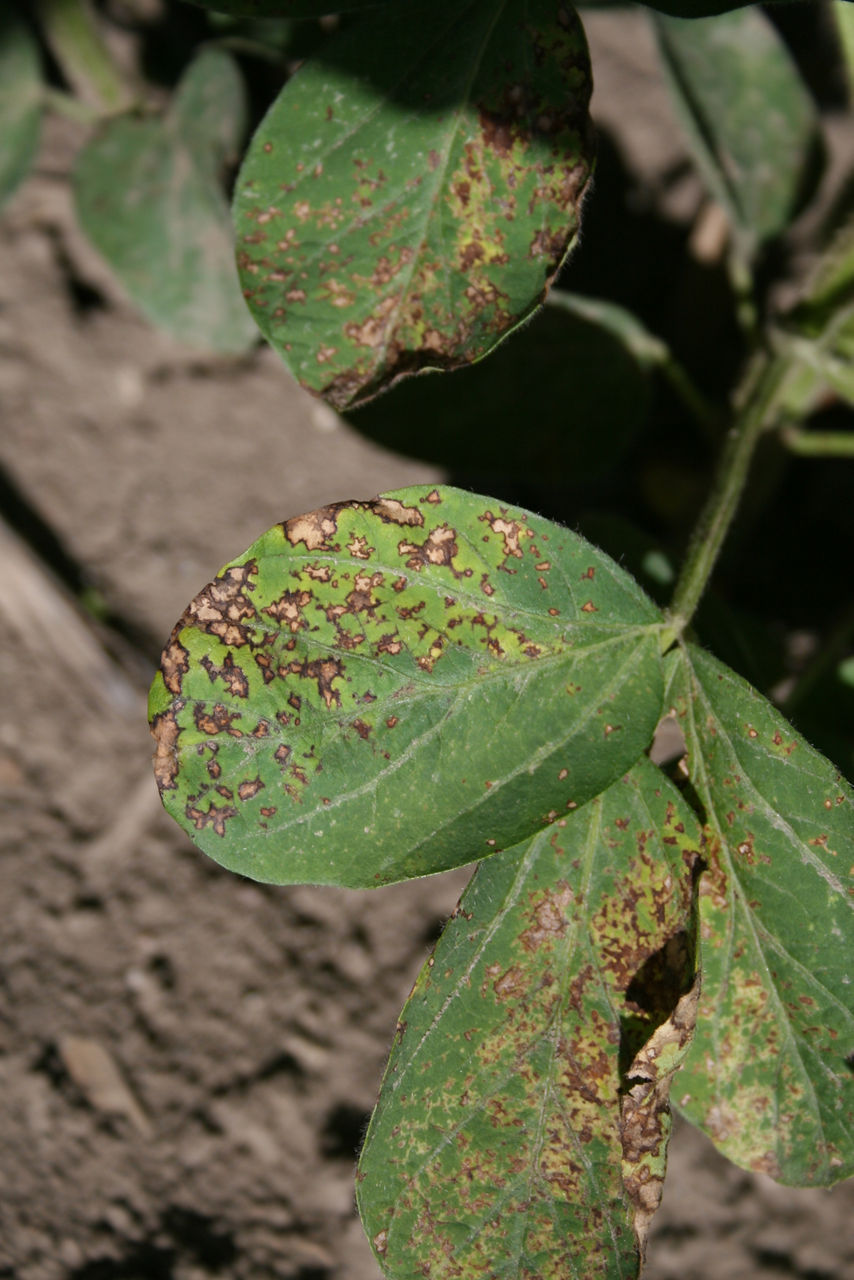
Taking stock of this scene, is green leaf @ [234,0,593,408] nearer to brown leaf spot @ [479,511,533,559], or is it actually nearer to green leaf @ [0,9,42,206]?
brown leaf spot @ [479,511,533,559]

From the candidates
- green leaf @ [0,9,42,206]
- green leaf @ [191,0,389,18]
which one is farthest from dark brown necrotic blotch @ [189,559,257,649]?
green leaf @ [0,9,42,206]

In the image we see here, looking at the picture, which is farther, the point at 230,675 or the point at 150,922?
the point at 150,922

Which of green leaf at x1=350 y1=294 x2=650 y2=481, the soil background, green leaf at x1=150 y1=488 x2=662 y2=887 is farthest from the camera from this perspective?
green leaf at x1=350 y1=294 x2=650 y2=481

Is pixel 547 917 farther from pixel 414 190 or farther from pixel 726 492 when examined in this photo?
pixel 414 190

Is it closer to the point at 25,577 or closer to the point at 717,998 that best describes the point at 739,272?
→ the point at 717,998

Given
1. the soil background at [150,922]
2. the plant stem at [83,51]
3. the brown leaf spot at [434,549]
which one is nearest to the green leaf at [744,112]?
the soil background at [150,922]

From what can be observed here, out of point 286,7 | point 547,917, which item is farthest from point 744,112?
point 547,917
